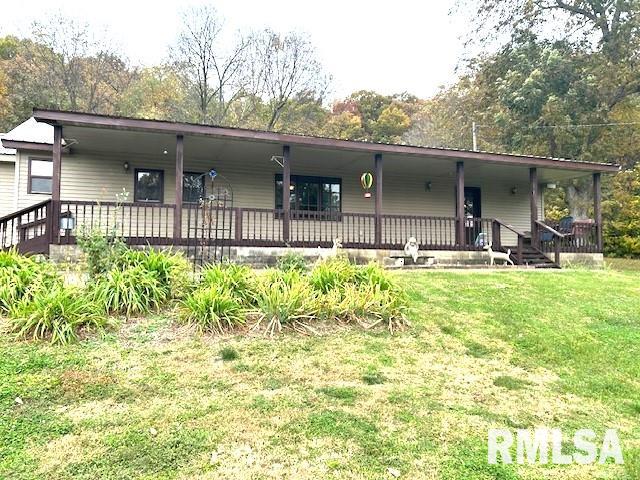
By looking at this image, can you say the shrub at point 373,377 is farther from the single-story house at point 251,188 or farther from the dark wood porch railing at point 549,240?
the dark wood porch railing at point 549,240

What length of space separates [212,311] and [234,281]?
69cm

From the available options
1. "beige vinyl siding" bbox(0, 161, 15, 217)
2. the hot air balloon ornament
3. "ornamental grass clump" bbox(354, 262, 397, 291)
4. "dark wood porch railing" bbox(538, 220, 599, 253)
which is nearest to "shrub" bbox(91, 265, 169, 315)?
"ornamental grass clump" bbox(354, 262, 397, 291)

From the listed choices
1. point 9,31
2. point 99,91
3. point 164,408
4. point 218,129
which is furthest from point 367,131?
point 164,408

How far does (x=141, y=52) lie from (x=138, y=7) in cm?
371

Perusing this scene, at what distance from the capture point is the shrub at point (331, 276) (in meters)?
6.20

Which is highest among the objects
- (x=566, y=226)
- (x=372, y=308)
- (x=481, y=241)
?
(x=566, y=226)

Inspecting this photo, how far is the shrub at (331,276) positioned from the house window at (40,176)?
30.1 feet

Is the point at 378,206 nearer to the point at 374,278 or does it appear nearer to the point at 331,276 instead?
the point at 374,278

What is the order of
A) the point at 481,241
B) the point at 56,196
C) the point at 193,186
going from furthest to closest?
the point at 481,241, the point at 193,186, the point at 56,196

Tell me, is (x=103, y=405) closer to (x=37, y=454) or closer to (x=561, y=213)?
(x=37, y=454)

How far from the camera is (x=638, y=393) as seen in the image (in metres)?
4.27

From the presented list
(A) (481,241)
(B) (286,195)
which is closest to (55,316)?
(B) (286,195)

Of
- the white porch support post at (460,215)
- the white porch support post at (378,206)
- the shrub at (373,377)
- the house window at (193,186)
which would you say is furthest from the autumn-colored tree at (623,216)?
the shrub at (373,377)

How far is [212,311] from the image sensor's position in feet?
17.3
